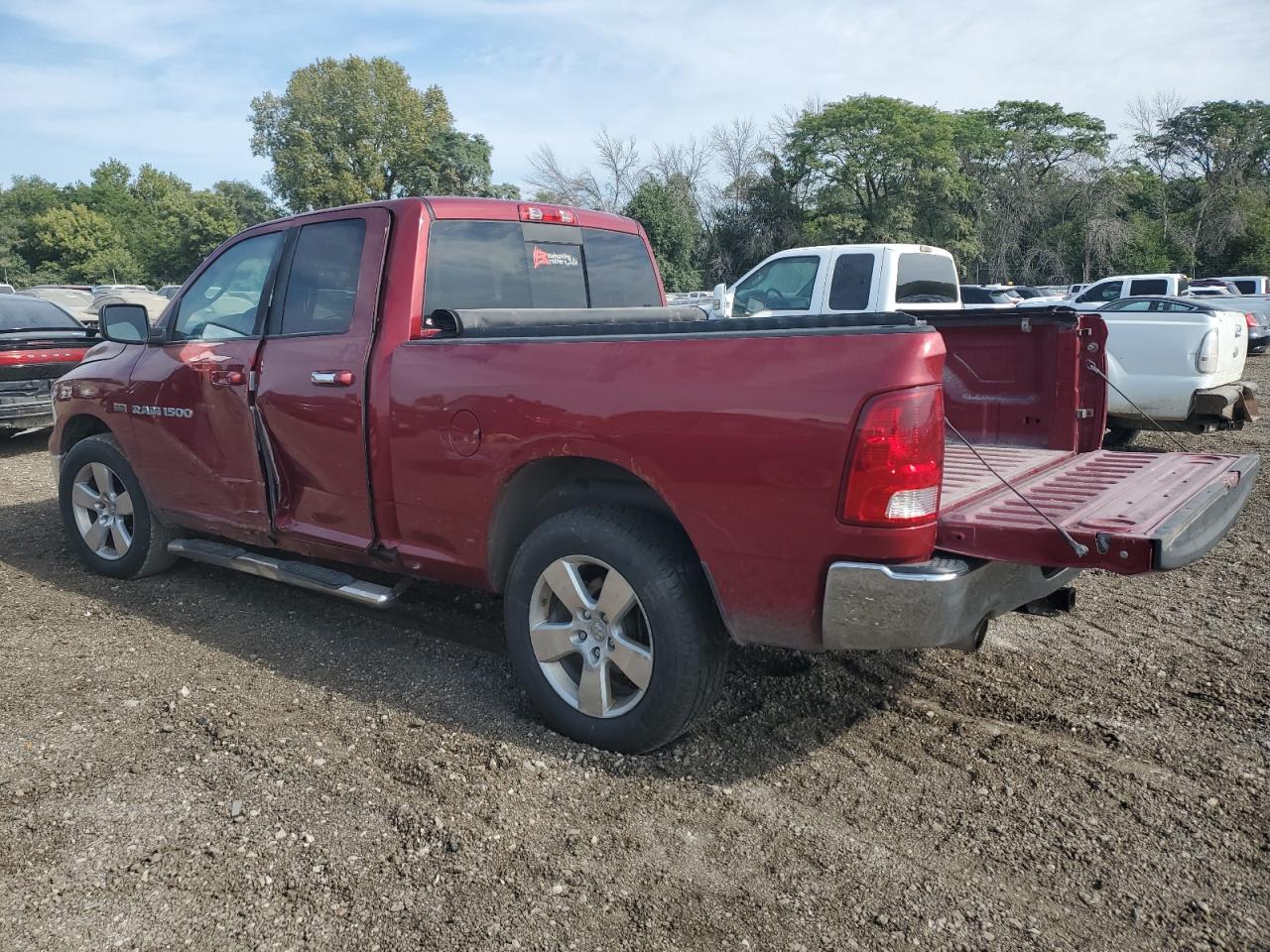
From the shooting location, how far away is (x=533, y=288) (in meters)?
4.32

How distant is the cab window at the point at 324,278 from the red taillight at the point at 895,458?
2.35 meters

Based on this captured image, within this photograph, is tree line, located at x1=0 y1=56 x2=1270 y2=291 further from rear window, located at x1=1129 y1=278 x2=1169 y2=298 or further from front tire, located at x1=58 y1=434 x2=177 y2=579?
front tire, located at x1=58 y1=434 x2=177 y2=579

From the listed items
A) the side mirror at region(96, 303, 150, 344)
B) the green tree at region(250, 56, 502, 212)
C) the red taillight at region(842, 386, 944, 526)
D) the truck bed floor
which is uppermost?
the green tree at region(250, 56, 502, 212)

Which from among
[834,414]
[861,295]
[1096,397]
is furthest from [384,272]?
[861,295]

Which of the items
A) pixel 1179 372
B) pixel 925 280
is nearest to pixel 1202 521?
pixel 1179 372

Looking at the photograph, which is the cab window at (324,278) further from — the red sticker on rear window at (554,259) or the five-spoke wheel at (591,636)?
the five-spoke wheel at (591,636)

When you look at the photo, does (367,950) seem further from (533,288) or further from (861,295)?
(861,295)

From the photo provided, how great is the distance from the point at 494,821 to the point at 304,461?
1982 mm

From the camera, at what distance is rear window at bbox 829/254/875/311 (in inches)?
358

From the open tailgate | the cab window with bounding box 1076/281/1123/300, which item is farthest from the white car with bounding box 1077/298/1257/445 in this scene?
the cab window with bounding box 1076/281/1123/300

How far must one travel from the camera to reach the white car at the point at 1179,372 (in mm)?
7875

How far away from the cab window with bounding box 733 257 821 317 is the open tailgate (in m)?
5.68

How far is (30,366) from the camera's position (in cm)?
956

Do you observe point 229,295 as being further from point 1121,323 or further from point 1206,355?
point 1206,355
